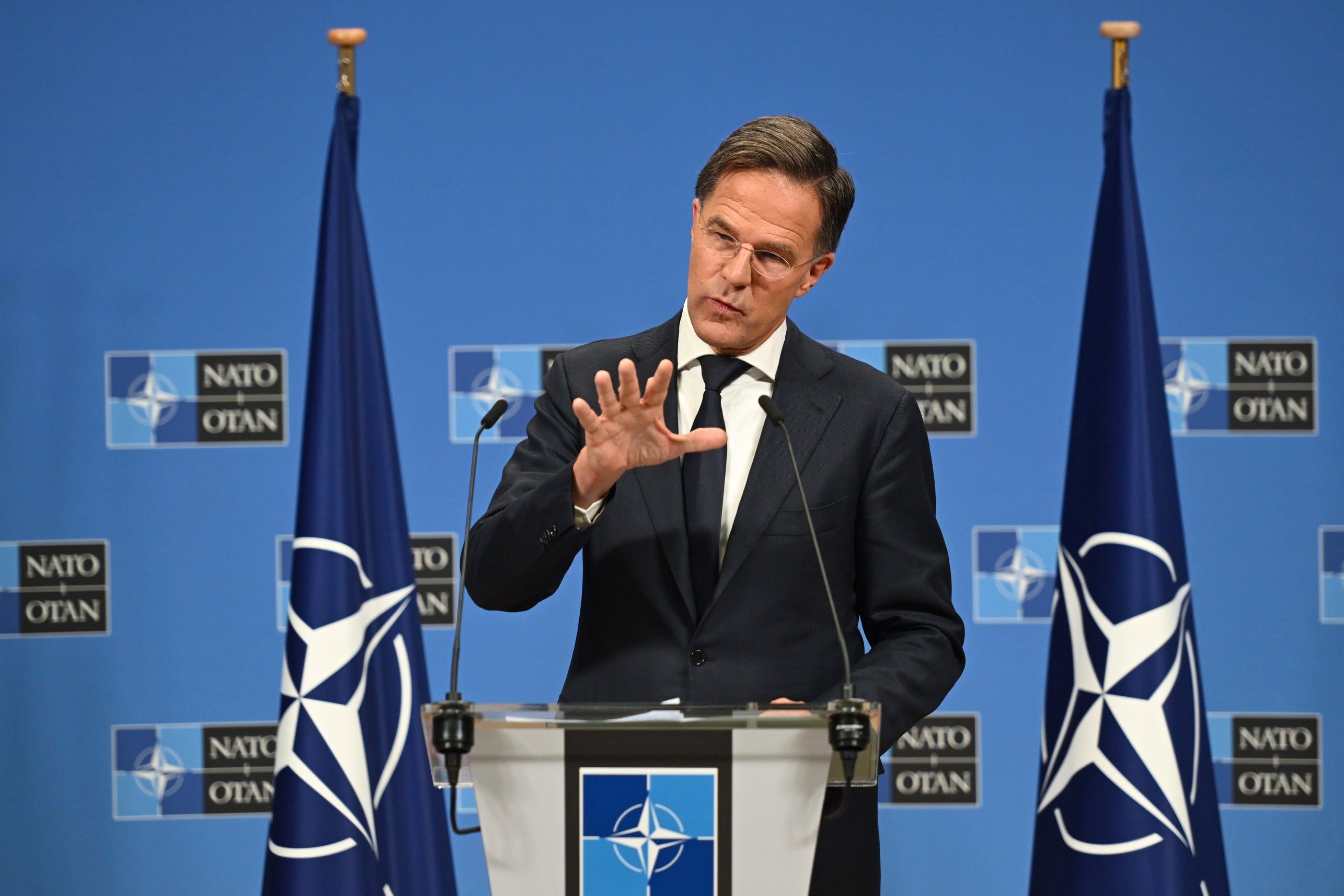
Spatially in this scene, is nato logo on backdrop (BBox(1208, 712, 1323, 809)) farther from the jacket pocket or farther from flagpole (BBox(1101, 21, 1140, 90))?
the jacket pocket

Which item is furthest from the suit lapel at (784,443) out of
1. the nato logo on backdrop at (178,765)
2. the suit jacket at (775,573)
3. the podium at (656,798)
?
the nato logo on backdrop at (178,765)

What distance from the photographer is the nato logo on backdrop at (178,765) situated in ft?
9.73

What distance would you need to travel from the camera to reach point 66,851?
297 centimetres

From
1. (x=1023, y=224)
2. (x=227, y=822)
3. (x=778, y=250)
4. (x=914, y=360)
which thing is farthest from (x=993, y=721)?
(x=227, y=822)

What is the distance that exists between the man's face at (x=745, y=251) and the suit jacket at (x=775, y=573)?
0.35 feet

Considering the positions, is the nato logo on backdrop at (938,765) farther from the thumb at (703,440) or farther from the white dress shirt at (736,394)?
the thumb at (703,440)

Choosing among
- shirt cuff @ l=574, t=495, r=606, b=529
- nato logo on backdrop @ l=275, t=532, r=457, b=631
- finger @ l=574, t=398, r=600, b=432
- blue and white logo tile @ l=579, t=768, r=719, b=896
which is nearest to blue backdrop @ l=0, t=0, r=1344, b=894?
nato logo on backdrop @ l=275, t=532, r=457, b=631

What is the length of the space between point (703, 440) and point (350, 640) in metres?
1.21

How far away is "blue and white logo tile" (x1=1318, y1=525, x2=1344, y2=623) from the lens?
2.84 meters

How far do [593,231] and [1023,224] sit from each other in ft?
3.62

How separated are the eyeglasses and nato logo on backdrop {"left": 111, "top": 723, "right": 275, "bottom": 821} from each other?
207 cm

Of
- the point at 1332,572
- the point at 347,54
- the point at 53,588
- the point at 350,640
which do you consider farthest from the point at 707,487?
the point at 53,588

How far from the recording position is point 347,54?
229cm

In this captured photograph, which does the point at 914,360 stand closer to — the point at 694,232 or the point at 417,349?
the point at 417,349
